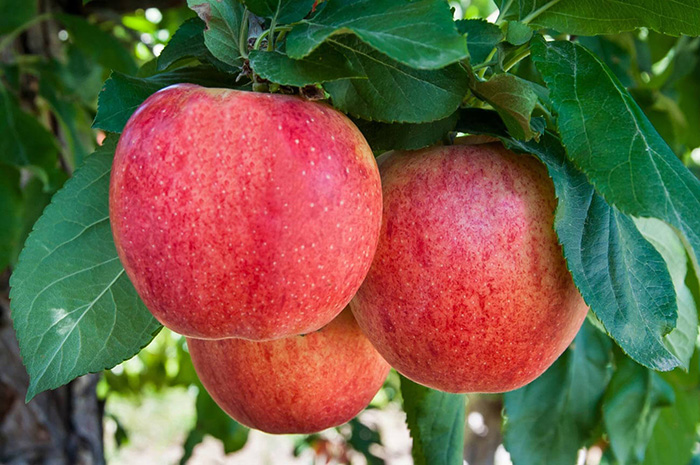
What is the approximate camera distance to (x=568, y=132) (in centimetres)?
67

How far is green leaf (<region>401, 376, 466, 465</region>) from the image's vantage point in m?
1.07

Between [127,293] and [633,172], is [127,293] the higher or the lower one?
the lower one

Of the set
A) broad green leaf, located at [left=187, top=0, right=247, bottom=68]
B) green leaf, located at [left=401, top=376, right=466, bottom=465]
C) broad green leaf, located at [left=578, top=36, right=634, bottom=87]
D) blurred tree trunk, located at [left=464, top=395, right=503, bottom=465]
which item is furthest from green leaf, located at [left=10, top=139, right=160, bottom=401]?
blurred tree trunk, located at [left=464, top=395, right=503, bottom=465]

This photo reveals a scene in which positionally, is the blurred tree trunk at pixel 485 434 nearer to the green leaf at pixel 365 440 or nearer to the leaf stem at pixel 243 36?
the green leaf at pixel 365 440

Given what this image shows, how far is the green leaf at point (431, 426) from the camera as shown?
3.50 ft

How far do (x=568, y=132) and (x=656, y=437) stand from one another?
4.07ft

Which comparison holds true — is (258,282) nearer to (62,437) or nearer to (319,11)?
(319,11)

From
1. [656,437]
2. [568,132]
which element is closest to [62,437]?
[656,437]

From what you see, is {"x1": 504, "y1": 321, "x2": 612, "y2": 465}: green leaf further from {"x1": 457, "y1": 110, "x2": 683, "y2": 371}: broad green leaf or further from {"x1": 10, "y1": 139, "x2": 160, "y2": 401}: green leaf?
{"x1": 10, "y1": 139, "x2": 160, "y2": 401}: green leaf

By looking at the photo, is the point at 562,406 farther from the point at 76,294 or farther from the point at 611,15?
the point at 76,294

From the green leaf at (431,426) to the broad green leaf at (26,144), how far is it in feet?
2.99

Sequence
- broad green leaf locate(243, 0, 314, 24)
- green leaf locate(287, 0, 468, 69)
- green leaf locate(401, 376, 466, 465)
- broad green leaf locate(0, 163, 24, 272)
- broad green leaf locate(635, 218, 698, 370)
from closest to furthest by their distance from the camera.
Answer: green leaf locate(287, 0, 468, 69) < broad green leaf locate(243, 0, 314, 24) < broad green leaf locate(635, 218, 698, 370) < green leaf locate(401, 376, 466, 465) < broad green leaf locate(0, 163, 24, 272)

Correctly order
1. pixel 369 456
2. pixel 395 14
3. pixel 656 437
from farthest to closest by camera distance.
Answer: pixel 369 456, pixel 656 437, pixel 395 14

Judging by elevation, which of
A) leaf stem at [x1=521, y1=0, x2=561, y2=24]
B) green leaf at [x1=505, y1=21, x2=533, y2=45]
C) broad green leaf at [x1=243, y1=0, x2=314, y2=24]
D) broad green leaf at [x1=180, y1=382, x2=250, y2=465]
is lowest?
broad green leaf at [x1=180, y1=382, x2=250, y2=465]
